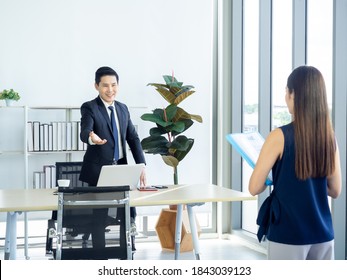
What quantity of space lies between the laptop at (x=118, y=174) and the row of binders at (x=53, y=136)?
1943 mm

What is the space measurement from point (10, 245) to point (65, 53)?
104 inches

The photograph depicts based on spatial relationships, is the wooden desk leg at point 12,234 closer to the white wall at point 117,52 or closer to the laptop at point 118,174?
the laptop at point 118,174

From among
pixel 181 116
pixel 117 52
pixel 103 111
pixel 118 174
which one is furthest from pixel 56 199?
pixel 117 52

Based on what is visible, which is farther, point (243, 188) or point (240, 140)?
point (243, 188)

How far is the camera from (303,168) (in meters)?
2.41

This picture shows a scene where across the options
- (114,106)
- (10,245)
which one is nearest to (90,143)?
(114,106)

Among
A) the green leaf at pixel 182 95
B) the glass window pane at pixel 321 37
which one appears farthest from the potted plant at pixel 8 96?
the glass window pane at pixel 321 37

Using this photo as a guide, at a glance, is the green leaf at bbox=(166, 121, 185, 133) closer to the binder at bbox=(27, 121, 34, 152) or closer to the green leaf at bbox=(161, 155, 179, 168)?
the green leaf at bbox=(161, 155, 179, 168)

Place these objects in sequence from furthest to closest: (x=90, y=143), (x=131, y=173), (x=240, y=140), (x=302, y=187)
Result: 1. (x=90, y=143)
2. (x=131, y=173)
3. (x=240, y=140)
4. (x=302, y=187)

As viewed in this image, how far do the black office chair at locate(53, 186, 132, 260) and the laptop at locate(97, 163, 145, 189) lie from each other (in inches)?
25.1

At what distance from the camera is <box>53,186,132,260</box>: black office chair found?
3.24m

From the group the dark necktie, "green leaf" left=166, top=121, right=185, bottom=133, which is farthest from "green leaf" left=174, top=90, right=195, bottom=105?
the dark necktie

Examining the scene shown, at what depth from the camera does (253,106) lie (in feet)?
20.7
